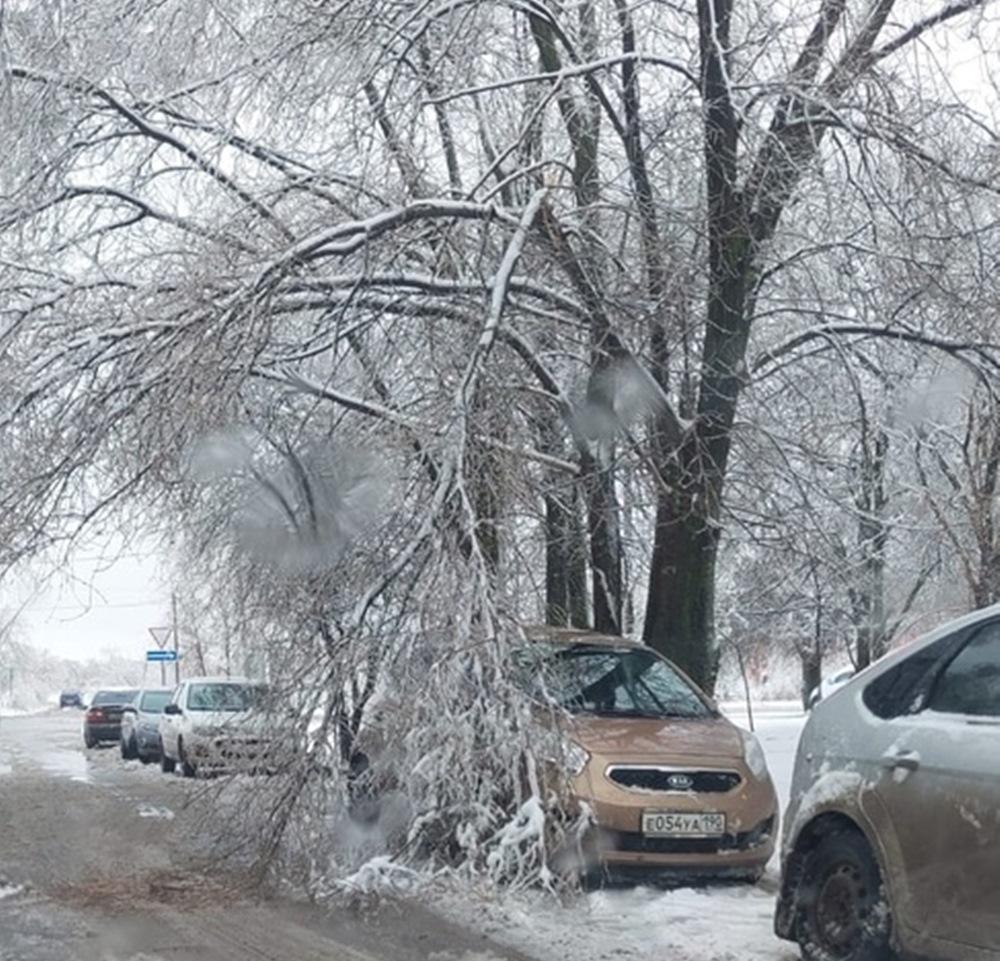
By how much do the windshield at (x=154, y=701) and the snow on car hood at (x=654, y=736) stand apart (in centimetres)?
1801

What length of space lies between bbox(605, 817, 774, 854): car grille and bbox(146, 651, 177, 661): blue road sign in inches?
1200

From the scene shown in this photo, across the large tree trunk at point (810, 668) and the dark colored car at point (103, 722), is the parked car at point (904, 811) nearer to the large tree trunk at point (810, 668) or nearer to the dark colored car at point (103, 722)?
the large tree trunk at point (810, 668)

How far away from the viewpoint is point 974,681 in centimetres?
618

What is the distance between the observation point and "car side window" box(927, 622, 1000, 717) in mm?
6051

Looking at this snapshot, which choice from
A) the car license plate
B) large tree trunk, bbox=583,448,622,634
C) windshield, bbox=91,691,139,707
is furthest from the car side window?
windshield, bbox=91,691,139,707

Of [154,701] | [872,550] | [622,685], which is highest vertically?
[872,550]

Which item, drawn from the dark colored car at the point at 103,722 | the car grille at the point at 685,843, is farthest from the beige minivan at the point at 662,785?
the dark colored car at the point at 103,722

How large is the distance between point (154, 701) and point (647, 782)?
19.6m

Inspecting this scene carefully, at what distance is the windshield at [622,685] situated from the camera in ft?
32.2

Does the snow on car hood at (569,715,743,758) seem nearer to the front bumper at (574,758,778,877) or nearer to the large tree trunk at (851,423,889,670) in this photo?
the front bumper at (574,758,778,877)

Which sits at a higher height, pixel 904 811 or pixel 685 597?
pixel 685 597

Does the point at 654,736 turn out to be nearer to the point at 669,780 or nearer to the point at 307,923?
the point at 669,780

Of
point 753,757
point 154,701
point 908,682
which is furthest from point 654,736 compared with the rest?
point 154,701

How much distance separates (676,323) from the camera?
11.3 meters
